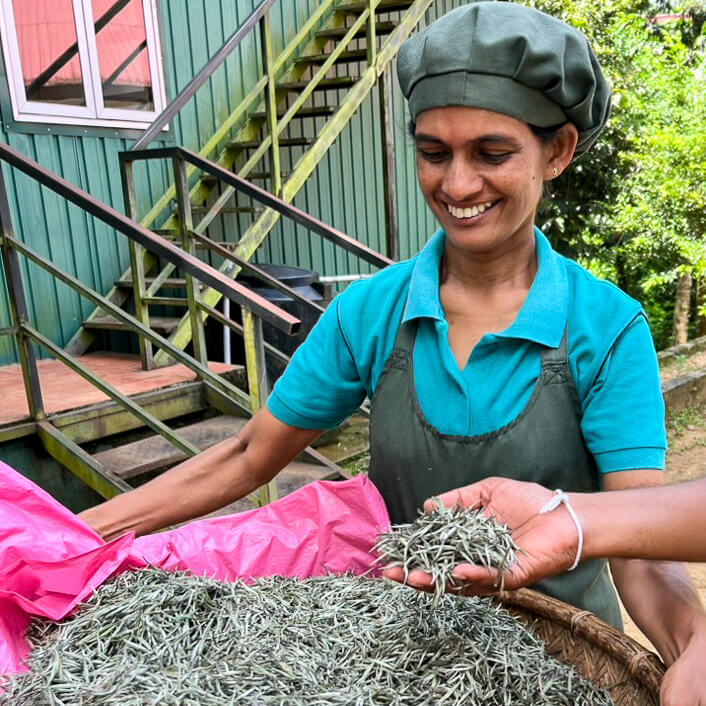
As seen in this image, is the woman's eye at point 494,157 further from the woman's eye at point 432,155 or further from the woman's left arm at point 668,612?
the woman's left arm at point 668,612

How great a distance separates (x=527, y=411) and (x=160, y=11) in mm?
4878

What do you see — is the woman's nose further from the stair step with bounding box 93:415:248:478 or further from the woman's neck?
the stair step with bounding box 93:415:248:478

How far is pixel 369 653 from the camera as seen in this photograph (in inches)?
51.3

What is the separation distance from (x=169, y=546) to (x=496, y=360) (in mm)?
794

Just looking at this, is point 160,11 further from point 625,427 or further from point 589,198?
point 589,198

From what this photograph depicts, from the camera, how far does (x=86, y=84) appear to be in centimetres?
484

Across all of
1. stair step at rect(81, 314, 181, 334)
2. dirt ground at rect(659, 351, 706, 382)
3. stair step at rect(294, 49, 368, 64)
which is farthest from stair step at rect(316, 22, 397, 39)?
dirt ground at rect(659, 351, 706, 382)

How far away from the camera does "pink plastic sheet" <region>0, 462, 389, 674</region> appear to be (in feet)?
4.66

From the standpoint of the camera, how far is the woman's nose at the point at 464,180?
129 centimetres

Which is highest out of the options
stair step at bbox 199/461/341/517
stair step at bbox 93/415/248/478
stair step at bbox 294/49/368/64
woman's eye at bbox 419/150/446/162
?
woman's eye at bbox 419/150/446/162

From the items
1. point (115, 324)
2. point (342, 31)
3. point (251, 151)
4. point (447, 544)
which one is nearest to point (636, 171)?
point (342, 31)

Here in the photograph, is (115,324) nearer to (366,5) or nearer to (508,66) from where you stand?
(366,5)

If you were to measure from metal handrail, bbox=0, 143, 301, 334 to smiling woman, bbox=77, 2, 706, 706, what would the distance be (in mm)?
997

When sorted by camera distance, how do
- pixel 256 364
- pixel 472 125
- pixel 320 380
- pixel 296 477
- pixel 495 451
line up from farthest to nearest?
pixel 296 477, pixel 256 364, pixel 320 380, pixel 495 451, pixel 472 125
